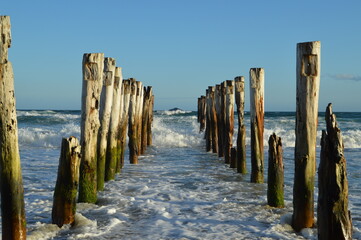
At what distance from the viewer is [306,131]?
17.5 ft

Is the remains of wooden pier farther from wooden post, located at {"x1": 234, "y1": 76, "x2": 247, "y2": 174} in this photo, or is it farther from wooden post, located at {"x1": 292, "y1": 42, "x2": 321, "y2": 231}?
wooden post, located at {"x1": 292, "y1": 42, "x2": 321, "y2": 231}

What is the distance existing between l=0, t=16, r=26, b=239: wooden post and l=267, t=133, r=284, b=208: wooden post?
135 inches

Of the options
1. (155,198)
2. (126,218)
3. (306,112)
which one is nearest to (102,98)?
(155,198)

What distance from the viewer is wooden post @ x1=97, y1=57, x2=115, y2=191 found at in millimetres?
7707

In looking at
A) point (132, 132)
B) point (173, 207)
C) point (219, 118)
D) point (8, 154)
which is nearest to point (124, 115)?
point (132, 132)

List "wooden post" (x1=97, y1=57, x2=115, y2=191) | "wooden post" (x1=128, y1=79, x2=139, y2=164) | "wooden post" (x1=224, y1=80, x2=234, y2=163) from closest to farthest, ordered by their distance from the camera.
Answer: "wooden post" (x1=97, y1=57, x2=115, y2=191) → "wooden post" (x1=224, y1=80, x2=234, y2=163) → "wooden post" (x1=128, y1=79, x2=139, y2=164)

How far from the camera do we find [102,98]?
315 inches

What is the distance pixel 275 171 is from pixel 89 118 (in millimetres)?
2710

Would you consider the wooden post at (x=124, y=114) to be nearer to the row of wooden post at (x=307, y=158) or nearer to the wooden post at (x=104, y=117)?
the row of wooden post at (x=307, y=158)

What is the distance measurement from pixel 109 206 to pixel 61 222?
51.1 inches

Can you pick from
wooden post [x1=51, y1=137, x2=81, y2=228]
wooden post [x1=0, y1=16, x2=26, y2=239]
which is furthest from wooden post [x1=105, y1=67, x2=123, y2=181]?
wooden post [x1=0, y1=16, x2=26, y2=239]

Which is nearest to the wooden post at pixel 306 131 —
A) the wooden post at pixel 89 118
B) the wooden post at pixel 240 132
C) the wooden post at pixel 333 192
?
the wooden post at pixel 333 192

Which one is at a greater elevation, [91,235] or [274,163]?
[274,163]

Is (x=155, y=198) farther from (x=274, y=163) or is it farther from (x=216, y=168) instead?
(x=216, y=168)
